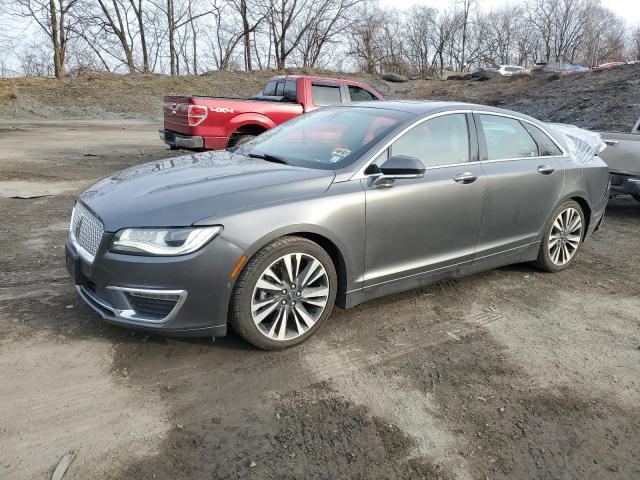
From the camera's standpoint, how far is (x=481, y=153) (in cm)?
424

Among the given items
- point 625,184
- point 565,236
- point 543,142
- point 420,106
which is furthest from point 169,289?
point 625,184

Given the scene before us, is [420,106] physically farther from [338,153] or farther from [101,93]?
[101,93]

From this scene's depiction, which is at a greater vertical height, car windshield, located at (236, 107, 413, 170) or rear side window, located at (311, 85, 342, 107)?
rear side window, located at (311, 85, 342, 107)

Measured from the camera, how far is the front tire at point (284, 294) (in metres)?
3.12

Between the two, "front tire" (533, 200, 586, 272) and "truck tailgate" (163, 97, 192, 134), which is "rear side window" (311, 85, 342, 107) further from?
"front tire" (533, 200, 586, 272)

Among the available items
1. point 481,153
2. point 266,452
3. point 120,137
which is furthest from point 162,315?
point 120,137

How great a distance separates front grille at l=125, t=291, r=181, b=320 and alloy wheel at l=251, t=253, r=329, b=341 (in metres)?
0.49

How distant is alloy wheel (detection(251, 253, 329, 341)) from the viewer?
126 inches

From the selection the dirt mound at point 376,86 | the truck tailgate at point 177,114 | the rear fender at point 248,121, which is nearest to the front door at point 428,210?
the rear fender at point 248,121

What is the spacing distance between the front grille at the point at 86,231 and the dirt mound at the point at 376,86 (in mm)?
13782

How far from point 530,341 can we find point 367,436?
165 cm

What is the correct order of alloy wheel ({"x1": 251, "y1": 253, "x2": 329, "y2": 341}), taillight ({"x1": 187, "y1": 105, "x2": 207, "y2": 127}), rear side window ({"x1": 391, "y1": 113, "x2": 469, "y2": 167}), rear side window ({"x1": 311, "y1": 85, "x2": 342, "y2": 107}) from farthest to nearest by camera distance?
1. rear side window ({"x1": 311, "y1": 85, "x2": 342, "y2": 107})
2. taillight ({"x1": 187, "y1": 105, "x2": 207, "y2": 127})
3. rear side window ({"x1": 391, "y1": 113, "x2": 469, "y2": 167})
4. alloy wheel ({"x1": 251, "y1": 253, "x2": 329, "y2": 341})

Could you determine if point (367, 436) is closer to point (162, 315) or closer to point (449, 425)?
point (449, 425)

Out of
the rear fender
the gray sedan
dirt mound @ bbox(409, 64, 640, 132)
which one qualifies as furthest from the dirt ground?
dirt mound @ bbox(409, 64, 640, 132)
